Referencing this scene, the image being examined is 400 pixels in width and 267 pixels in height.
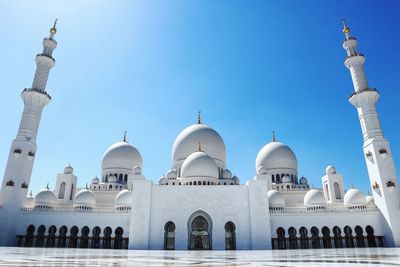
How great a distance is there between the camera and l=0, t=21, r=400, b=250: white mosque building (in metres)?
20.3

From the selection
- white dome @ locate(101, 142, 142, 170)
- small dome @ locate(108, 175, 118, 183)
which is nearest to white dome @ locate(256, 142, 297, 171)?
white dome @ locate(101, 142, 142, 170)

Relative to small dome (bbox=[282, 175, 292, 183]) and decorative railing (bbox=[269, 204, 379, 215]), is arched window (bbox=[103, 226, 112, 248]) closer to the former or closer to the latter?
decorative railing (bbox=[269, 204, 379, 215])

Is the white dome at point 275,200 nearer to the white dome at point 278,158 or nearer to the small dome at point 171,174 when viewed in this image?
the white dome at point 278,158

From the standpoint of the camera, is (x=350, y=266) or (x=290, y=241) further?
(x=290, y=241)

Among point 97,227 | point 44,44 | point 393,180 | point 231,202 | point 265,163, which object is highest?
point 44,44

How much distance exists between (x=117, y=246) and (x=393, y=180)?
22.0 m

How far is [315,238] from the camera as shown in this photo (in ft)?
71.5

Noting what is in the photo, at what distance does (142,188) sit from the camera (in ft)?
68.7

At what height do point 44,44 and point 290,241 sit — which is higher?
point 44,44

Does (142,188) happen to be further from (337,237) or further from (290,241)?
(337,237)

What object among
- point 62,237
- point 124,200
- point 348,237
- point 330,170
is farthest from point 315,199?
point 62,237

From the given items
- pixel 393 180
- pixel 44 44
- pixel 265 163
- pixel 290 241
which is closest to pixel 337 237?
pixel 290 241

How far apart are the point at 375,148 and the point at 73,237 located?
24902 mm

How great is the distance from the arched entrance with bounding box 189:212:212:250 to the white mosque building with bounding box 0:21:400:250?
0.07m
